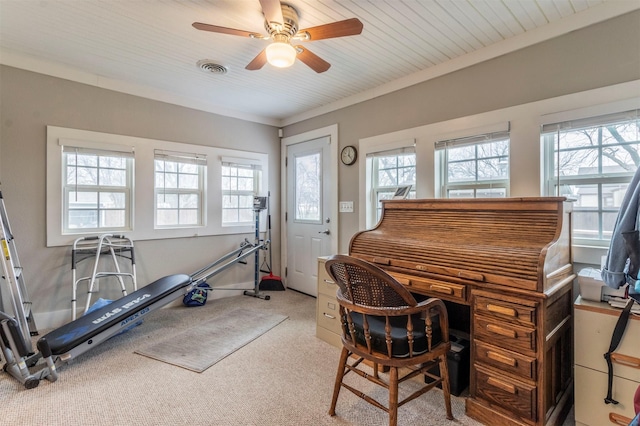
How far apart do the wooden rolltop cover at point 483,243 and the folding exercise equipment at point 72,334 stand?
1905 millimetres

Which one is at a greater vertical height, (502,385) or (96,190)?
(96,190)

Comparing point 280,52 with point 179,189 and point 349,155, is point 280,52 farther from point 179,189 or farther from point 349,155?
point 179,189

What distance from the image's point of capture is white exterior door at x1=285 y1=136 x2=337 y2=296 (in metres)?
4.12

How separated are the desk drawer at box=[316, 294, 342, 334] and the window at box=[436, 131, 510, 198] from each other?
1.48 metres

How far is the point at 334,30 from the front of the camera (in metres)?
1.94

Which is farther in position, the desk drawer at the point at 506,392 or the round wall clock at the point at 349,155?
the round wall clock at the point at 349,155

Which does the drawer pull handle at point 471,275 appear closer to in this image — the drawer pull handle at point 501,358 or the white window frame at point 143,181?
the drawer pull handle at point 501,358

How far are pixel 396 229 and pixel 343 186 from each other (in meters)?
1.47

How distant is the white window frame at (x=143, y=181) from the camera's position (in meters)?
3.08

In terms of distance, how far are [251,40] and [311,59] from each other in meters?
0.58

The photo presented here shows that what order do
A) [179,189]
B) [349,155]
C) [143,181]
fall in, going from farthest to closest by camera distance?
[179,189] → [349,155] → [143,181]

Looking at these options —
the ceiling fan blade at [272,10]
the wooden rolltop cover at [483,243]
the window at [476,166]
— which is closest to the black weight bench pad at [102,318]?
the wooden rolltop cover at [483,243]

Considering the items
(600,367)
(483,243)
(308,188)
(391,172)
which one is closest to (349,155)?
(391,172)

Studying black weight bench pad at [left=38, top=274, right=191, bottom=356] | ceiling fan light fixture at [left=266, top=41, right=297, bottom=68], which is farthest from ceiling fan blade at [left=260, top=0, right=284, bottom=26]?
black weight bench pad at [left=38, top=274, right=191, bottom=356]
